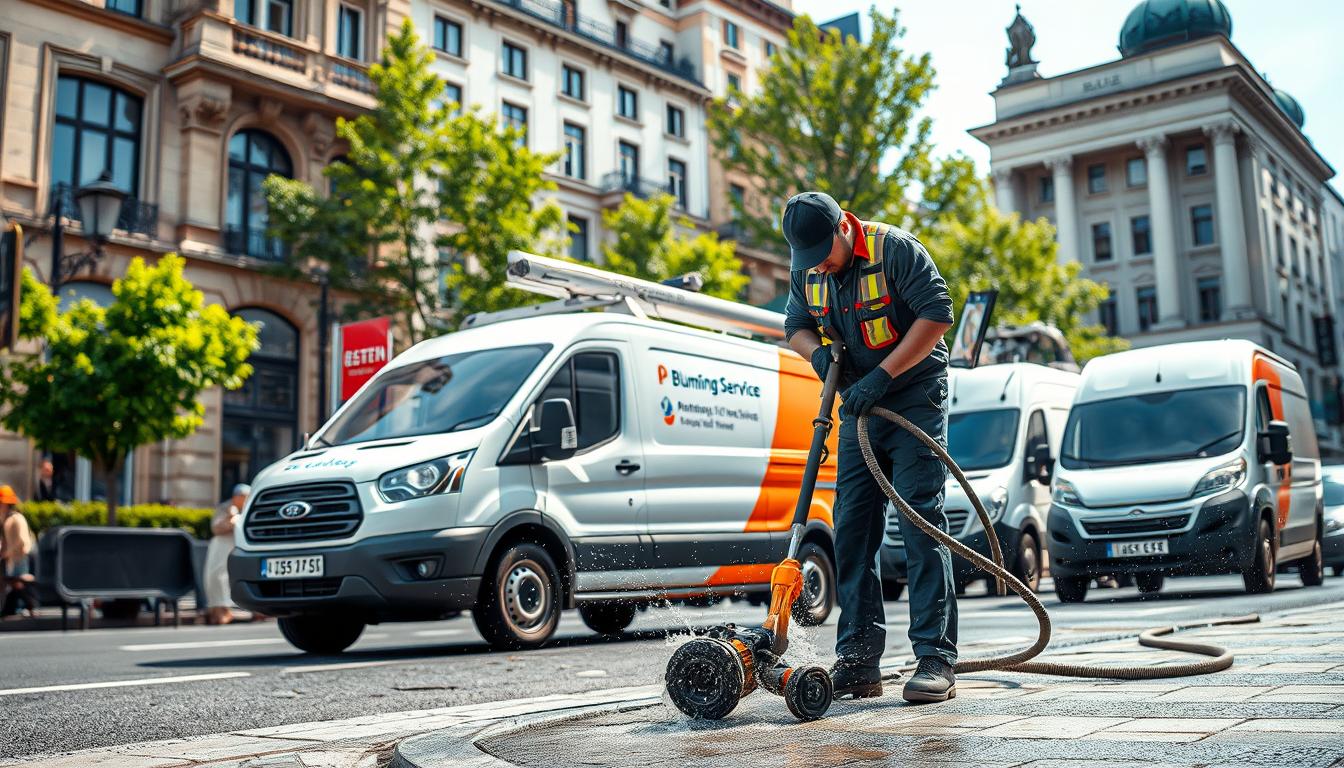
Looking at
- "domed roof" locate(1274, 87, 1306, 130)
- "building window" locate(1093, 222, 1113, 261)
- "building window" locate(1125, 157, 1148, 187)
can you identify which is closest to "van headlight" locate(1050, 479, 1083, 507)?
"building window" locate(1093, 222, 1113, 261)

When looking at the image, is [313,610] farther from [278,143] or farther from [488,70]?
[488,70]

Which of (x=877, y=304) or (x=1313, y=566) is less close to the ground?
(x=877, y=304)

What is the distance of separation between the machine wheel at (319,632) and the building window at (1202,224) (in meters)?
60.0

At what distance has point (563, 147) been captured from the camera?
1537 inches

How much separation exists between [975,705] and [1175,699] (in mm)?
616

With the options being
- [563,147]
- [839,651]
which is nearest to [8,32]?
[563,147]

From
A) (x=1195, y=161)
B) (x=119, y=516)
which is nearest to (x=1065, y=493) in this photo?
(x=119, y=516)

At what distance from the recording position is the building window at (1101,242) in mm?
64562

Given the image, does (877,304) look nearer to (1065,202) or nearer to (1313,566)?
(1313,566)

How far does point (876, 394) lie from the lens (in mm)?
4723

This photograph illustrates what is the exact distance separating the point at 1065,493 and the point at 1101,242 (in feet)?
181

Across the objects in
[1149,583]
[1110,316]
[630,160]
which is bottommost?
[1149,583]

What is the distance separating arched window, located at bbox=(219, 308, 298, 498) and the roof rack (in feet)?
61.5

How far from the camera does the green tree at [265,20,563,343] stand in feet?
90.2
